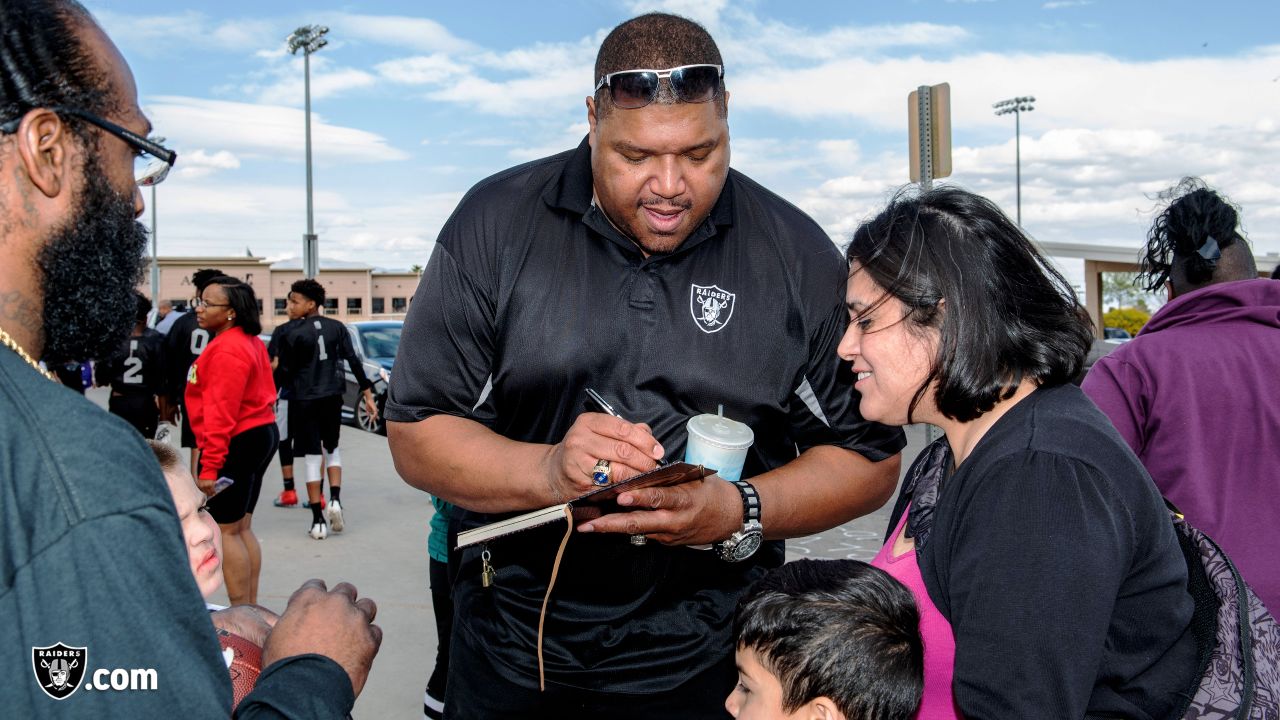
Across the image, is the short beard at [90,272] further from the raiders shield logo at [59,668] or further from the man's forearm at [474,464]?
the man's forearm at [474,464]

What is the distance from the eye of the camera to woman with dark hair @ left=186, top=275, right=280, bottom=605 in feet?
18.6

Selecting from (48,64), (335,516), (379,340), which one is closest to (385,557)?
(335,516)

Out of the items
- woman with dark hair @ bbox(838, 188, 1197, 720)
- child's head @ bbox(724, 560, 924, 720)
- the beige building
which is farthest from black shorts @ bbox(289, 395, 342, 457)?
the beige building

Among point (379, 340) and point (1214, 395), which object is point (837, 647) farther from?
point (379, 340)

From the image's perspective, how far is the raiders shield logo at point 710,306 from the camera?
2.38 meters

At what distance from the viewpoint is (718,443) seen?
213 cm

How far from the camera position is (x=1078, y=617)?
4.89 ft

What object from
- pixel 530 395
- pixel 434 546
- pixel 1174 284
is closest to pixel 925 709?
pixel 530 395

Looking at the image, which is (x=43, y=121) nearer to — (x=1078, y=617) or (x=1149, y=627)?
(x=1078, y=617)

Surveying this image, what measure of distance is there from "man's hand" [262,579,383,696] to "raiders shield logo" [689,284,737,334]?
3.61 ft

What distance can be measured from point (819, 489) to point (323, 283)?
6187 centimetres

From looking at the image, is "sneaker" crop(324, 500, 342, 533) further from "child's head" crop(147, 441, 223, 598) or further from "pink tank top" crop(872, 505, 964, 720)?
"pink tank top" crop(872, 505, 964, 720)

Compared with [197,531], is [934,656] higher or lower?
lower

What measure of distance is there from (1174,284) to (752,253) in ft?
5.82
